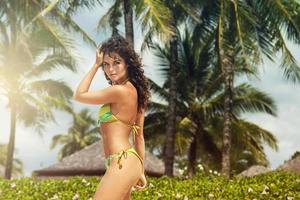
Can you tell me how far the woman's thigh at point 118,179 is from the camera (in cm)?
365

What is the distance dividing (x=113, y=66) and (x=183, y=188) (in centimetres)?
829

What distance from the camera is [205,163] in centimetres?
3556

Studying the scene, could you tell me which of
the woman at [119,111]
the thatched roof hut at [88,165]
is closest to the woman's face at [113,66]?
the woman at [119,111]

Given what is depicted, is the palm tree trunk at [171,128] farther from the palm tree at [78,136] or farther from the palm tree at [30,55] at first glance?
the palm tree at [78,136]

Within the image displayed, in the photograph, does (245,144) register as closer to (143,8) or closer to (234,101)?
(234,101)

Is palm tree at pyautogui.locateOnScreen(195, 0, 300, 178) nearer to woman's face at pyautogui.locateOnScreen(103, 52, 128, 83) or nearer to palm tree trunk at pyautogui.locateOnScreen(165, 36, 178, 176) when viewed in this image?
palm tree trunk at pyautogui.locateOnScreen(165, 36, 178, 176)

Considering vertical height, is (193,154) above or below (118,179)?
below

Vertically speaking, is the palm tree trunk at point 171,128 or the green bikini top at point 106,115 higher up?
the green bikini top at point 106,115

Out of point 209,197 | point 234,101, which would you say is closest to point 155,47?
point 234,101

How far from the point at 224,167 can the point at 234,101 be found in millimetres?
6883

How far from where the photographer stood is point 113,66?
3938 mm

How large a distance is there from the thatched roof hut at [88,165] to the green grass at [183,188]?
11172mm

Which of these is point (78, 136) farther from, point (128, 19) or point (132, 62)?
point (132, 62)

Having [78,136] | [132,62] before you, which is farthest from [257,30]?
[78,136]
